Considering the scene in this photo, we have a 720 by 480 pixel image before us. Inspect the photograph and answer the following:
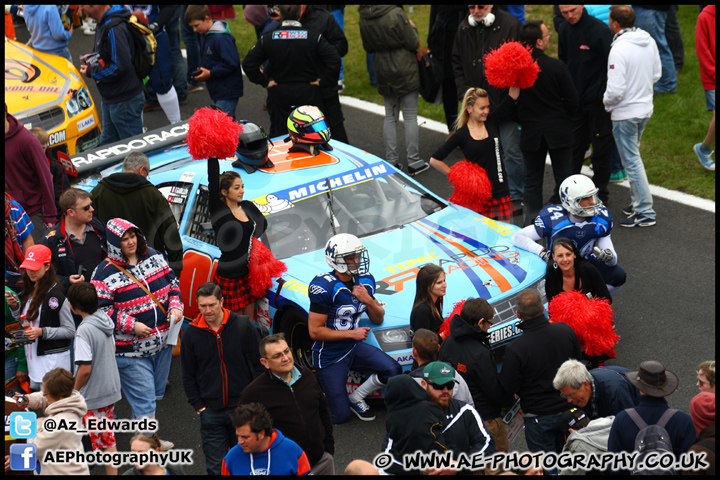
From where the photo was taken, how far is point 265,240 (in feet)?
24.5

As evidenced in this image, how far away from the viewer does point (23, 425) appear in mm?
5320

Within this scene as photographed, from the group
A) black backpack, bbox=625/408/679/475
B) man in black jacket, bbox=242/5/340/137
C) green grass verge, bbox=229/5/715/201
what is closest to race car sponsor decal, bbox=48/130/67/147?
man in black jacket, bbox=242/5/340/137

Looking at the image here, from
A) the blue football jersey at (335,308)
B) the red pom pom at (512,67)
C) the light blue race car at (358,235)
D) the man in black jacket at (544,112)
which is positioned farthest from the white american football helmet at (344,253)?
the man in black jacket at (544,112)

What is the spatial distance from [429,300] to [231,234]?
1.84m

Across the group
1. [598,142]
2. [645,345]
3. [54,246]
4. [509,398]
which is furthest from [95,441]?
[598,142]

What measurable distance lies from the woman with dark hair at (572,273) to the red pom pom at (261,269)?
7.41ft

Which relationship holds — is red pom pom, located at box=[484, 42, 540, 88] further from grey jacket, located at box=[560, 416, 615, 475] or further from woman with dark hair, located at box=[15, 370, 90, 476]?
woman with dark hair, located at box=[15, 370, 90, 476]

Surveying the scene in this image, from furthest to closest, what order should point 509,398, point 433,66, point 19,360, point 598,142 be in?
point 433,66
point 598,142
point 19,360
point 509,398

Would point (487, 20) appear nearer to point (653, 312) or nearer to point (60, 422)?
point (653, 312)

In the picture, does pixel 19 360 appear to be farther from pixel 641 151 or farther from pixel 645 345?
pixel 641 151

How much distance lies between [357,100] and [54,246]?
8.27 m

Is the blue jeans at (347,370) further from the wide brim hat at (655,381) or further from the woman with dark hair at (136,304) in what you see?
the wide brim hat at (655,381)

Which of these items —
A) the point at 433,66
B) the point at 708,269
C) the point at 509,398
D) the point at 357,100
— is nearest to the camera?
the point at 509,398

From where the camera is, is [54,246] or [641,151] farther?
[641,151]
